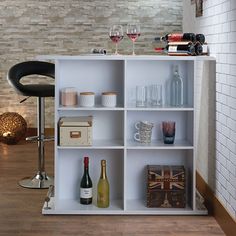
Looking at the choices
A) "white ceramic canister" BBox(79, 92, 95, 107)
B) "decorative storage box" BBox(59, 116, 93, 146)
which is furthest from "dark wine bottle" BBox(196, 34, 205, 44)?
"decorative storage box" BBox(59, 116, 93, 146)

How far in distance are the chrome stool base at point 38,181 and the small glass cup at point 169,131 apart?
120 cm

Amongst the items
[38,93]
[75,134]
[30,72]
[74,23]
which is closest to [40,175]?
[38,93]

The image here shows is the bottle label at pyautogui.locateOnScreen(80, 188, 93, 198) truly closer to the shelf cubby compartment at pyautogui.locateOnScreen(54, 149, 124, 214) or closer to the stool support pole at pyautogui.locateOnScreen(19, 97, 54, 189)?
the shelf cubby compartment at pyautogui.locateOnScreen(54, 149, 124, 214)

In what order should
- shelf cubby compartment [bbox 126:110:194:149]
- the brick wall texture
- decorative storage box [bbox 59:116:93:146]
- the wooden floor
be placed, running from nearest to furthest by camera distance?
the wooden floor → decorative storage box [bbox 59:116:93:146] → shelf cubby compartment [bbox 126:110:194:149] → the brick wall texture

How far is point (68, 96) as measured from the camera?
367 cm

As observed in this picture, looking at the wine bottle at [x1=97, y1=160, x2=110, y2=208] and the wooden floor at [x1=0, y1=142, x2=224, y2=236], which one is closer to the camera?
the wooden floor at [x1=0, y1=142, x2=224, y2=236]

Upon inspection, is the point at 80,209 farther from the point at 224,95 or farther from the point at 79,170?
the point at 224,95

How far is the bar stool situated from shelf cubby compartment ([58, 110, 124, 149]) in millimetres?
624

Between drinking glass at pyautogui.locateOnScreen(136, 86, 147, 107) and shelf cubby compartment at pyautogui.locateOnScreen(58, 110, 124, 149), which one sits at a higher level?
drinking glass at pyautogui.locateOnScreen(136, 86, 147, 107)

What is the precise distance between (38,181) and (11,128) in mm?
1734

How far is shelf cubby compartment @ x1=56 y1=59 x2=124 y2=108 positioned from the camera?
12.4 ft

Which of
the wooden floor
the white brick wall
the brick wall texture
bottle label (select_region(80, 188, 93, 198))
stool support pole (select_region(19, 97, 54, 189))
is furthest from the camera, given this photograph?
the brick wall texture

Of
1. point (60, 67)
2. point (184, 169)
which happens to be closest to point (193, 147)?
point (184, 169)

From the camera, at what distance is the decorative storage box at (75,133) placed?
362cm
